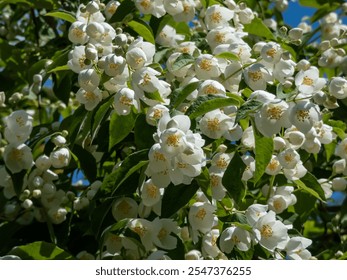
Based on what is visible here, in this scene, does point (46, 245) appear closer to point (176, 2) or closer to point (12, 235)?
point (12, 235)

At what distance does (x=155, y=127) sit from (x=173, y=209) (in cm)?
28

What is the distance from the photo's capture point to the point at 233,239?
2295 millimetres

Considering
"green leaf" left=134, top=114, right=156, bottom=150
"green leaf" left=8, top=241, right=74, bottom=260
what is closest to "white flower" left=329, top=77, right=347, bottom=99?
"green leaf" left=134, top=114, right=156, bottom=150

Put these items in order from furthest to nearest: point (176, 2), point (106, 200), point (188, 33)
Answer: point (188, 33) → point (176, 2) → point (106, 200)

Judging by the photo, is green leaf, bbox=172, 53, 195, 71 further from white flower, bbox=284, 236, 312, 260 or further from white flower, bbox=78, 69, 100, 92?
white flower, bbox=284, 236, 312, 260

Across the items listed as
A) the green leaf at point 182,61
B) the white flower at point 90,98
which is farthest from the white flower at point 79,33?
the green leaf at point 182,61

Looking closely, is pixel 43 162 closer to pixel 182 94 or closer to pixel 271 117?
pixel 182 94

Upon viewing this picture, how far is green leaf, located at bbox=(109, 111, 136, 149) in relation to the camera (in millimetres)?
2395

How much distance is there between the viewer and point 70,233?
2975 millimetres

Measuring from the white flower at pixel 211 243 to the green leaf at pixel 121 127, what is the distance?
45 cm

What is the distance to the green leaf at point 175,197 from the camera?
89.7 inches

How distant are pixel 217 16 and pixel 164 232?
890 mm

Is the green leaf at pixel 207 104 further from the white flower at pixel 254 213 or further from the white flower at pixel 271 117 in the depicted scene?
the white flower at pixel 254 213

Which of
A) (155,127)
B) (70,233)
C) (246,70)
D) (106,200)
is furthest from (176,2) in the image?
(70,233)
